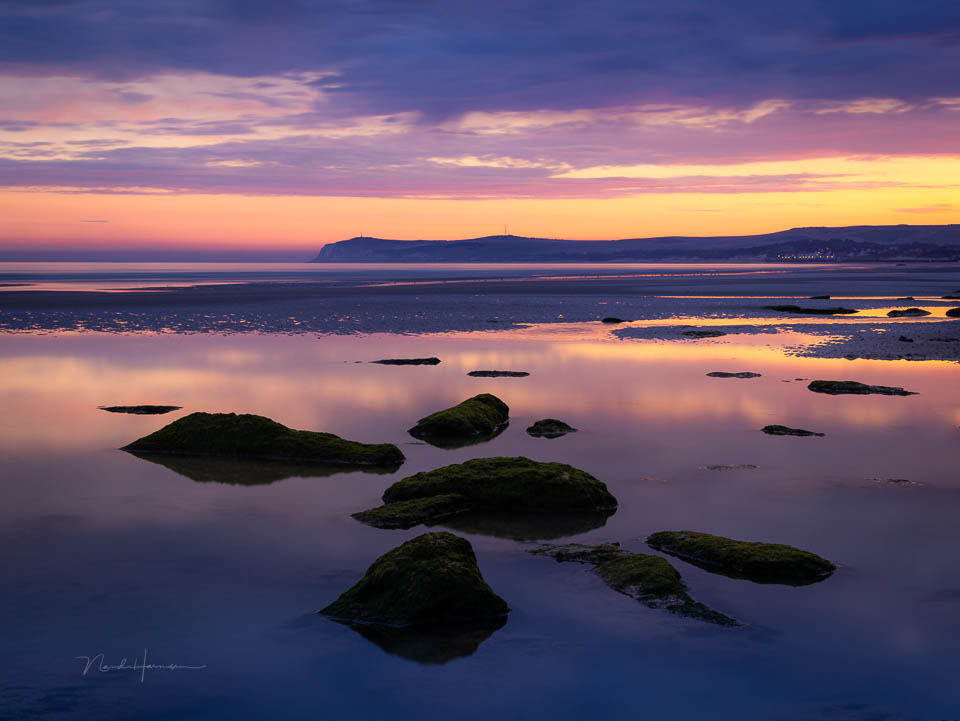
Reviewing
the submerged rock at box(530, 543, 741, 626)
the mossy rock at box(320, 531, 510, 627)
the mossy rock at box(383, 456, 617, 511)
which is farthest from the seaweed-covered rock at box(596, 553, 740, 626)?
the mossy rock at box(383, 456, 617, 511)

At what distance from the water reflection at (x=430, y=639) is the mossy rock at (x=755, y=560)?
2580 millimetres

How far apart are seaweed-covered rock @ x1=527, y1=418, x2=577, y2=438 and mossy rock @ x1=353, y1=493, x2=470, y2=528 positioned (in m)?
4.95

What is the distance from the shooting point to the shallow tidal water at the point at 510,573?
6.80 metres

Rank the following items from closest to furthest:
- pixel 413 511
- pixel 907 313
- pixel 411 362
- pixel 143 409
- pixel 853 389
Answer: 1. pixel 413 511
2. pixel 143 409
3. pixel 853 389
4. pixel 411 362
5. pixel 907 313

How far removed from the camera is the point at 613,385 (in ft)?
72.4

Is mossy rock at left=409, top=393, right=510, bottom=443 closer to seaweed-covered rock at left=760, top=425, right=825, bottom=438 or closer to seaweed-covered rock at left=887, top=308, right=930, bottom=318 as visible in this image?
seaweed-covered rock at left=760, top=425, right=825, bottom=438

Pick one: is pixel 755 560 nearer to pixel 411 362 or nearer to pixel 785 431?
pixel 785 431

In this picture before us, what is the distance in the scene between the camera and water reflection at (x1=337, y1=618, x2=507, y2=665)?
7391 mm

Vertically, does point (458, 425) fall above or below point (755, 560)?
above

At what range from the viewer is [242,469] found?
13500mm

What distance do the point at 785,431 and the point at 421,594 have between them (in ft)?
33.1

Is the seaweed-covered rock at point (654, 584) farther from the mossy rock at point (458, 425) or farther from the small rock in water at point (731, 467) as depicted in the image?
the mossy rock at point (458, 425)
